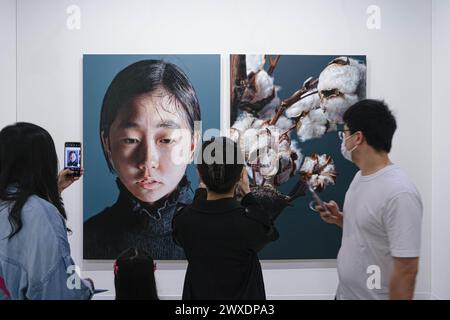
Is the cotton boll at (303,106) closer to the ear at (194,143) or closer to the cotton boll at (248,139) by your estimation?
the cotton boll at (248,139)

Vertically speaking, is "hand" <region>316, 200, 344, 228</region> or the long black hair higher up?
the long black hair

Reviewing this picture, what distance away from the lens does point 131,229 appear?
5.86 ft

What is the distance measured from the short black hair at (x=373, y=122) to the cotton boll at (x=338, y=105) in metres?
0.04

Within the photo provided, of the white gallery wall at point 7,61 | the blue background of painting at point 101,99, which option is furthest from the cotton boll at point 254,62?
the white gallery wall at point 7,61

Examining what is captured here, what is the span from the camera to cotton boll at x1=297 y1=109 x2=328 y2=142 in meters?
1.66

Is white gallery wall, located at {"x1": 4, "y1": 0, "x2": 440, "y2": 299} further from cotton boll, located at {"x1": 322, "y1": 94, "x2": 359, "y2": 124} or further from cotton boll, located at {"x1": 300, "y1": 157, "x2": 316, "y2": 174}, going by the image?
cotton boll, located at {"x1": 300, "y1": 157, "x2": 316, "y2": 174}

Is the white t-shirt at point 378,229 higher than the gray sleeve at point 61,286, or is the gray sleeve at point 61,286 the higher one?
the white t-shirt at point 378,229

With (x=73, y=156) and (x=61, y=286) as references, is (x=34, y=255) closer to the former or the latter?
(x=61, y=286)

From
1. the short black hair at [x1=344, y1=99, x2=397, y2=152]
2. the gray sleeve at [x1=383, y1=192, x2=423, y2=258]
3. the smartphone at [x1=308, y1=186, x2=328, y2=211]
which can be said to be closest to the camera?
the gray sleeve at [x1=383, y1=192, x2=423, y2=258]

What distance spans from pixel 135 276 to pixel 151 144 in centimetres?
55

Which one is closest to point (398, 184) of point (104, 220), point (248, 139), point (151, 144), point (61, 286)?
point (248, 139)

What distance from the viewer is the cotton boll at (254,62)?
1712 millimetres

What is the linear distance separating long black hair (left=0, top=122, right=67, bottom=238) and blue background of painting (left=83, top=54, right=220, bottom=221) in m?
0.16

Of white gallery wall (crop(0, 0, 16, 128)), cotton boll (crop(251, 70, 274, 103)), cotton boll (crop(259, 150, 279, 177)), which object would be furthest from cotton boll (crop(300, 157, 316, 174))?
white gallery wall (crop(0, 0, 16, 128))
